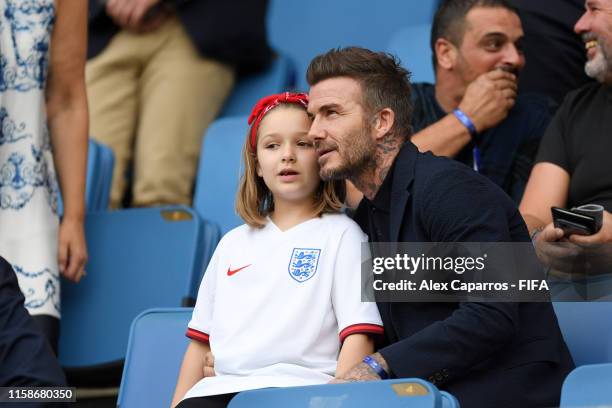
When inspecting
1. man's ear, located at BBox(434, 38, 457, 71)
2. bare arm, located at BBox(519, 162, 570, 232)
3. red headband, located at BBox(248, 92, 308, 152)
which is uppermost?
man's ear, located at BBox(434, 38, 457, 71)

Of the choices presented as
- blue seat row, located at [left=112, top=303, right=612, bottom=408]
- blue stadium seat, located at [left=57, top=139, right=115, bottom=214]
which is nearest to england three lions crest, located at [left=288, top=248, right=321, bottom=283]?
blue seat row, located at [left=112, top=303, right=612, bottom=408]

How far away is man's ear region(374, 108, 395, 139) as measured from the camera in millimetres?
2727

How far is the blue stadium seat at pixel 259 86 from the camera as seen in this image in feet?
14.8

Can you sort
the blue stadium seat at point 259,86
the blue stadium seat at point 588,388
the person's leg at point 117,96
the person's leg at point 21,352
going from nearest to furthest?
the blue stadium seat at point 588,388 < the person's leg at point 21,352 < the person's leg at point 117,96 < the blue stadium seat at point 259,86

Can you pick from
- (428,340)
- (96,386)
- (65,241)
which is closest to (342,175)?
(428,340)

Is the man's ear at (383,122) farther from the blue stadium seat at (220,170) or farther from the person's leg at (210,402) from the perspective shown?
the blue stadium seat at (220,170)

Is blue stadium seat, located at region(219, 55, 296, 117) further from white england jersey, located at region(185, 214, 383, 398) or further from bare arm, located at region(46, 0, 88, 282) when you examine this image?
white england jersey, located at region(185, 214, 383, 398)

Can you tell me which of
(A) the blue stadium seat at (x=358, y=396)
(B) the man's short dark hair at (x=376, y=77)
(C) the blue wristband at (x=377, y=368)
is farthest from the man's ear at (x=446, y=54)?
(A) the blue stadium seat at (x=358, y=396)

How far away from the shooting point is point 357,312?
257 cm

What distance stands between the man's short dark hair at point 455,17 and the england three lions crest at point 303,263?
125 centimetres

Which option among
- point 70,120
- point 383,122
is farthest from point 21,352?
point 70,120

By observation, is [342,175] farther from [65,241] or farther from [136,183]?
[136,183]

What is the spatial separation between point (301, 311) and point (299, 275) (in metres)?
0.08

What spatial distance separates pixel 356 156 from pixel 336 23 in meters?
2.11
